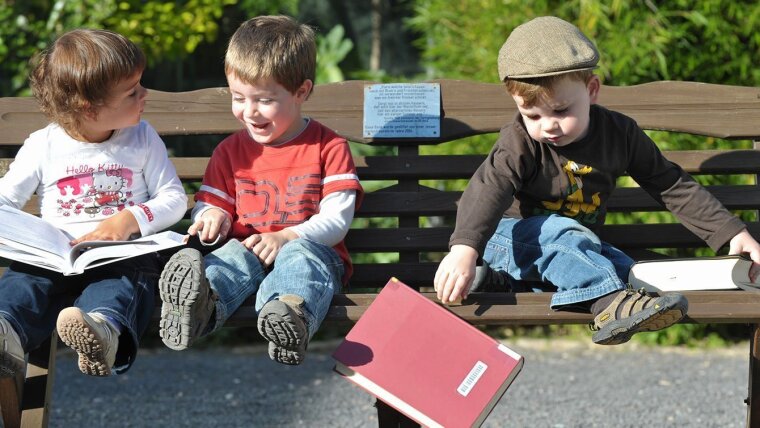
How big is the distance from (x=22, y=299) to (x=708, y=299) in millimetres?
1727

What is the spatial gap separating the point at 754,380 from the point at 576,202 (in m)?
0.70

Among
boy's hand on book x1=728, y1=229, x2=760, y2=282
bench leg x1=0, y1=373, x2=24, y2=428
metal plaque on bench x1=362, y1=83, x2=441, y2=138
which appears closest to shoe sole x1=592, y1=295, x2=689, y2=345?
boy's hand on book x1=728, y1=229, x2=760, y2=282

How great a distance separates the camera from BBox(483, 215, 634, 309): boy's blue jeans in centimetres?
274

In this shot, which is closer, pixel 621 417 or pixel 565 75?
pixel 565 75

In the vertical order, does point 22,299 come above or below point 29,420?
above

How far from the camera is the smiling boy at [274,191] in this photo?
2830mm

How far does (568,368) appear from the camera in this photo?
5.48 metres

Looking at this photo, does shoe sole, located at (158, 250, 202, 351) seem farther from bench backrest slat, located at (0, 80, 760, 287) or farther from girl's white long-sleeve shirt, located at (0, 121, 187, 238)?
bench backrest slat, located at (0, 80, 760, 287)

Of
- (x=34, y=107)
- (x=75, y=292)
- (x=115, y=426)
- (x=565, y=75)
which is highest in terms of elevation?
(x=565, y=75)

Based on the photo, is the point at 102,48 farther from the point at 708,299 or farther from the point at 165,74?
the point at 165,74

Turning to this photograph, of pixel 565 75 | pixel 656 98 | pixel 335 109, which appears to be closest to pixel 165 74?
pixel 335 109

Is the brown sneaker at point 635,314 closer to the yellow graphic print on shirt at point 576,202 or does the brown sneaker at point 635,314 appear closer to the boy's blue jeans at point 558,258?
the boy's blue jeans at point 558,258

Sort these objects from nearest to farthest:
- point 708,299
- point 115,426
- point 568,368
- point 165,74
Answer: point 708,299 → point 115,426 → point 568,368 → point 165,74

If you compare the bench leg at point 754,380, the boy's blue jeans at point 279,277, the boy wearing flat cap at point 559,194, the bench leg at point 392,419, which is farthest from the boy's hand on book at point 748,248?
the boy's blue jeans at point 279,277
